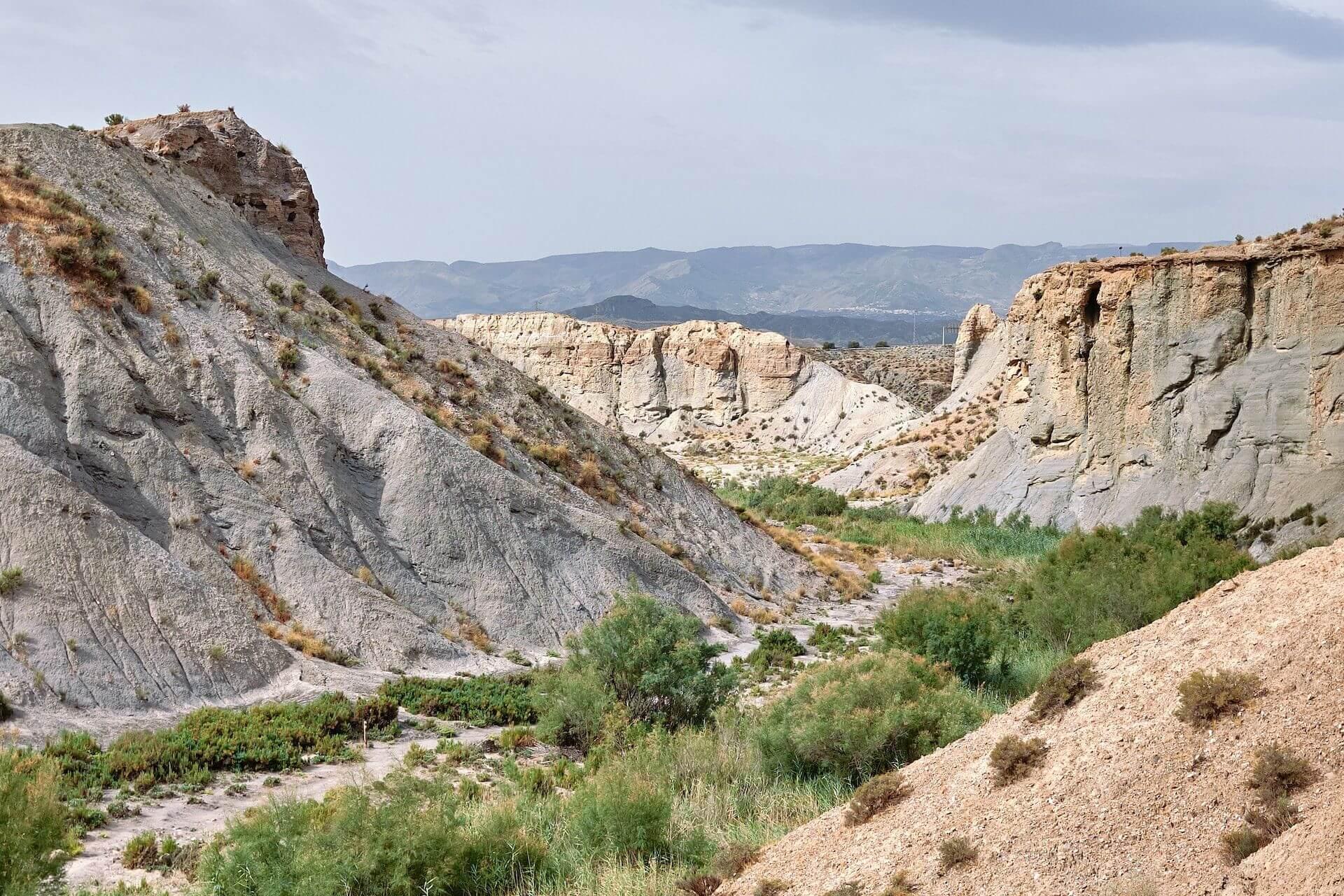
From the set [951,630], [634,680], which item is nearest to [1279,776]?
[634,680]

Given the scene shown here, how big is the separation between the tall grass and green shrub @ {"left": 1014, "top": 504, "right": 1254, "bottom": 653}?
297 inches

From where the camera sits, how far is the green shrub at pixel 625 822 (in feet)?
27.9

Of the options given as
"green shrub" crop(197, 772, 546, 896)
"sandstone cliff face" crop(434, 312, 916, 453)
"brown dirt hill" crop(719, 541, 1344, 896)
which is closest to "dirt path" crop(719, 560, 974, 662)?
"green shrub" crop(197, 772, 546, 896)

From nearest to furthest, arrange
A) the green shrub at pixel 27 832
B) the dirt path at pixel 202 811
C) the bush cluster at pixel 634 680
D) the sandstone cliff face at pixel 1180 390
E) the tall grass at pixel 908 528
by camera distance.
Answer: the green shrub at pixel 27 832, the dirt path at pixel 202 811, the bush cluster at pixel 634 680, the sandstone cliff face at pixel 1180 390, the tall grass at pixel 908 528

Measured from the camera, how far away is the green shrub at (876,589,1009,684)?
48.7 feet

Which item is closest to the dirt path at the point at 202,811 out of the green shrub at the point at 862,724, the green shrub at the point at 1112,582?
the green shrub at the point at 862,724

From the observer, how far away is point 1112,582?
16688 millimetres

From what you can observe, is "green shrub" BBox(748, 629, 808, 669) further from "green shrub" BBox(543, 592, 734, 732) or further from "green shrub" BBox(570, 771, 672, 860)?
"green shrub" BBox(570, 771, 672, 860)

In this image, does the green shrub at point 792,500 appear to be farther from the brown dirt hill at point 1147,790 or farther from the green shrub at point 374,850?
the brown dirt hill at point 1147,790

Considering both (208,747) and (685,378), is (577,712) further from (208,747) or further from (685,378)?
(685,378)

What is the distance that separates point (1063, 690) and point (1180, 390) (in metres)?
24.4

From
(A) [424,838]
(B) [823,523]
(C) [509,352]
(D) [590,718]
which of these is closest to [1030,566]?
(B) [823,523]

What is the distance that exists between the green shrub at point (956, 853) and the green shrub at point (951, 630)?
7.94 m

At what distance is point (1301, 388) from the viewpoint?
25750 mm
